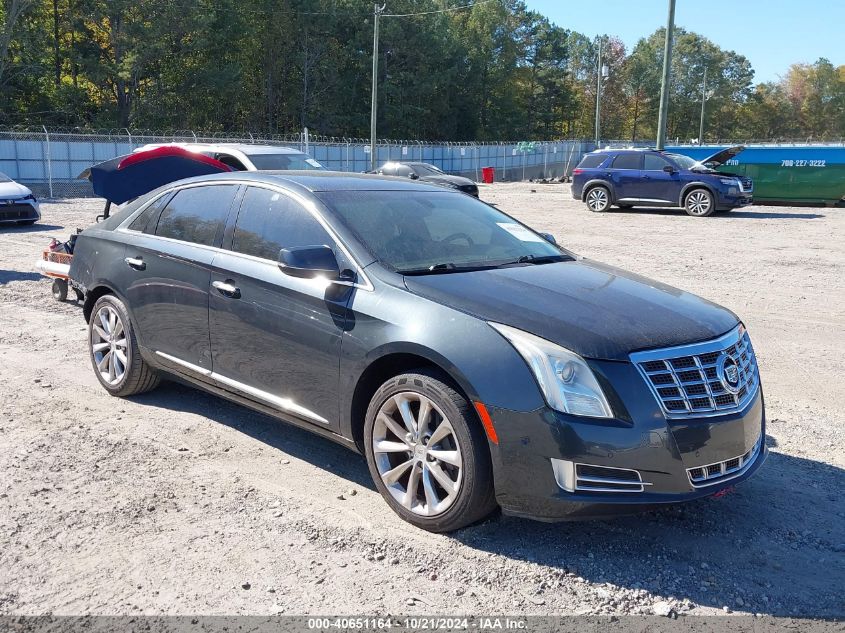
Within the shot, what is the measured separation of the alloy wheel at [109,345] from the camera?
5.58 meters

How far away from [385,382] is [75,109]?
182ft

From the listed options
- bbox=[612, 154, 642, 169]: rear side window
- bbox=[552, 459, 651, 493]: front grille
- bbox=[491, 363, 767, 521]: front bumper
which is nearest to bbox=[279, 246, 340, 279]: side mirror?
bbox=[491, 363, 767, 521]: front bumper

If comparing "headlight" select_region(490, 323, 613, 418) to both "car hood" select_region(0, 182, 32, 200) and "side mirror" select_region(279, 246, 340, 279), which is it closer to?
"side mirror" select_region(279, 246, 340, 279)

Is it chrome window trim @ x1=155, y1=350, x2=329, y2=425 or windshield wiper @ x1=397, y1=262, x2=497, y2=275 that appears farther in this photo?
chrome window trim @ x1=155, y1=350, x2=329, y2=425

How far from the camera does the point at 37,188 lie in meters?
29.4

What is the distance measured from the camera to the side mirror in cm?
406

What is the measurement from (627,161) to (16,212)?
1558 cm

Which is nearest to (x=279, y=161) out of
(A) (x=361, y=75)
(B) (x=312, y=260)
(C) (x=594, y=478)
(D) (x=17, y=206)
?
(D) (x=17, y=206)

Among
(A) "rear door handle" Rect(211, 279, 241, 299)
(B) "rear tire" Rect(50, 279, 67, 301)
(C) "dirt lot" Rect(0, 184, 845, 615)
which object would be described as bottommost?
(C) "dirt lot" Rect(0, 184, 845, 615)

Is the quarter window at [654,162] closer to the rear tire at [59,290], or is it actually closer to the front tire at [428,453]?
the rear tire at [59,290]

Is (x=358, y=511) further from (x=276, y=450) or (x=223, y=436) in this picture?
(x=223, y=436)

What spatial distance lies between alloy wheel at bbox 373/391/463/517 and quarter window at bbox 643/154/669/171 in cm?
2032

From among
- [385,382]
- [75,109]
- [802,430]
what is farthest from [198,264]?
[75,109]

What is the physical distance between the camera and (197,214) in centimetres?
518
